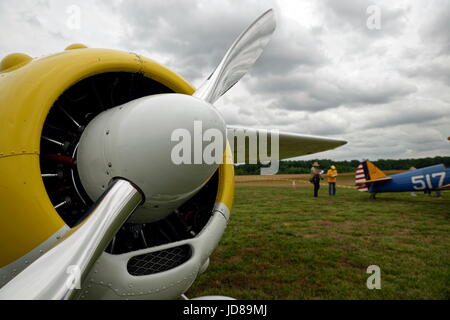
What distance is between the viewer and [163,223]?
2.39m

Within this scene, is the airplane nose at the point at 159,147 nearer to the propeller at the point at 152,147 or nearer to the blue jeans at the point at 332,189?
the propeller at the point at 152,147

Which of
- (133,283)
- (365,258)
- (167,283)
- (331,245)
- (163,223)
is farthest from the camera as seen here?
(331,245)

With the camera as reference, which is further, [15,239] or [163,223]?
[163,223]

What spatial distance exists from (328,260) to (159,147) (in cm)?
343

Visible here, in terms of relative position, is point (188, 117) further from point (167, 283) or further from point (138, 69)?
point (167, 283)

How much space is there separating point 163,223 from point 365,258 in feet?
10.2

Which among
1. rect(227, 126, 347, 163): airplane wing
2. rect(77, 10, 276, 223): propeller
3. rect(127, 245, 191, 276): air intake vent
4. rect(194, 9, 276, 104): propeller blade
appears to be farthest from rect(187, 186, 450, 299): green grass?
rect(194, 9, 276, 104): propeller blade

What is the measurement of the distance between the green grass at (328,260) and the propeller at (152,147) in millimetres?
1854

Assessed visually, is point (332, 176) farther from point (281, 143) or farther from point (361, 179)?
point (281, 143)

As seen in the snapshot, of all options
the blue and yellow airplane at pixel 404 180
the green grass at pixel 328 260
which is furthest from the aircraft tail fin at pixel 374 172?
the green grass at pixel 328 260

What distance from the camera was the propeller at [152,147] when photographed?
1.45 m

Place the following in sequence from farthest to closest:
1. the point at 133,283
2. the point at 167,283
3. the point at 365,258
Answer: the point at 365,258
the point at 167,283
the point at 133,283
